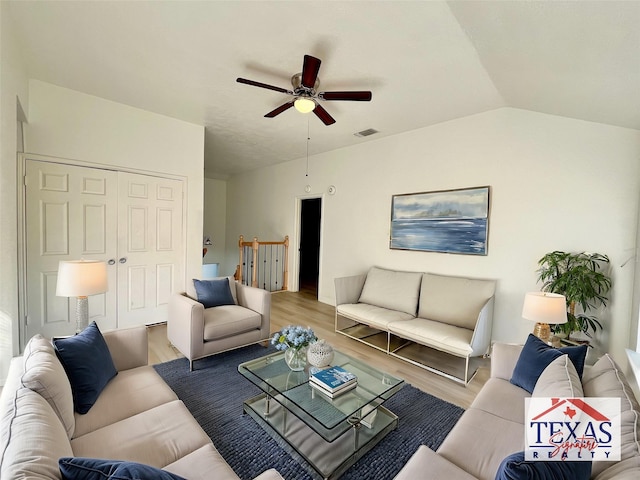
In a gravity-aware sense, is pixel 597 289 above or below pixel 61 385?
above

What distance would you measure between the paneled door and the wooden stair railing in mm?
1799

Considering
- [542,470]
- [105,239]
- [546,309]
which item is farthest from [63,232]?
→ [546,309]

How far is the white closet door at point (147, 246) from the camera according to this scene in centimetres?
371

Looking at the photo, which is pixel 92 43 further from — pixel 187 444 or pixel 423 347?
pixel 423 347

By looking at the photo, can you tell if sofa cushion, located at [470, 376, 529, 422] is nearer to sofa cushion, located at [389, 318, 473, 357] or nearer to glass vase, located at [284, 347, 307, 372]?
sofa cushion, located at [389, 318, 473, 357]

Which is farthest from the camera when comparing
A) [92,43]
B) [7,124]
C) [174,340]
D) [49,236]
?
[49,236]

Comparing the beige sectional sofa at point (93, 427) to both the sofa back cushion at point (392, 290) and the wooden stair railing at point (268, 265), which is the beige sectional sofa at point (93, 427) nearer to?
the sofa back cushion at point (392, 290)

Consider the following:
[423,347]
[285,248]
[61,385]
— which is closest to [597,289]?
[423,347]

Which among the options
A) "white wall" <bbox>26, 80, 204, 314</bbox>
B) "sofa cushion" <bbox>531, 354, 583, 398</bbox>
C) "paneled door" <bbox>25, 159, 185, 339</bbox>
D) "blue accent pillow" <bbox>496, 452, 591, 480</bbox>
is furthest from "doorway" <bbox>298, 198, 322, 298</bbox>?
"blue accent pillow" <bbox>496, 452, 591, 480</bbox>

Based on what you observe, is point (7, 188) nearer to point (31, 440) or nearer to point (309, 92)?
point (31, 440)

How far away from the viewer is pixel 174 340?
2953mm

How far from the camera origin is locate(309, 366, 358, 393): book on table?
1865 millimetres

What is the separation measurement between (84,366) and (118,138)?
3033 millimetres

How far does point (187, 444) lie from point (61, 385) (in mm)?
634
